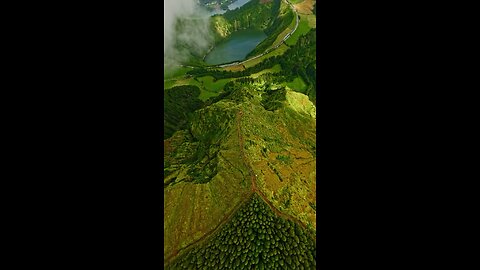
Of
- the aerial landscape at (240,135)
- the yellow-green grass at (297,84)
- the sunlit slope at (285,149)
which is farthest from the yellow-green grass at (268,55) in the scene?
the sunlit slope at (285,149)

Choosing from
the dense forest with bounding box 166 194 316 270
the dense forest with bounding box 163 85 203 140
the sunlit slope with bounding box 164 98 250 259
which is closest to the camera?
the dense forest with bounding box 166 194 316 270

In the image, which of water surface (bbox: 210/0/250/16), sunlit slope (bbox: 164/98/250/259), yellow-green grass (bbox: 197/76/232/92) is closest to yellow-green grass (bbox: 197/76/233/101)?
yellow-green grass (bbox: 197/76/232/92)

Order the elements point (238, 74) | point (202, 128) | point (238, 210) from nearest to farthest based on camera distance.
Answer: point (238, 210)
point (202, 128)
point (238, 74)

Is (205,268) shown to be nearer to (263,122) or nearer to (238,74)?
(263,122)

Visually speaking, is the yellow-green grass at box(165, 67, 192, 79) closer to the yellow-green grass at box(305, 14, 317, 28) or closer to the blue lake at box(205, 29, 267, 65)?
the blue lake at box(205, 29, 267, 65)

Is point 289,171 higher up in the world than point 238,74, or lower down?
lower down

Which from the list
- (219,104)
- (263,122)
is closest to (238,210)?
(263,122)

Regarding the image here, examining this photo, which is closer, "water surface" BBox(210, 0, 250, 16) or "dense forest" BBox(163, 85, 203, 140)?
"dense forest" BBox(163, 85, 203, 140)

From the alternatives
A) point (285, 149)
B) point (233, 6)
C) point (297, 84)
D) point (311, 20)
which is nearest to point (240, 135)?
point (285, 149)
